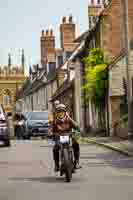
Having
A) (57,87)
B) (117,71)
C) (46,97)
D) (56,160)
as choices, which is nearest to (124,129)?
(117,71)

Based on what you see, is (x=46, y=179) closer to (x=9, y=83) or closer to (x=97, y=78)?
(x=97, y=78)

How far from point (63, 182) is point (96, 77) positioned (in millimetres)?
26889

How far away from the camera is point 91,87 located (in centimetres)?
4219

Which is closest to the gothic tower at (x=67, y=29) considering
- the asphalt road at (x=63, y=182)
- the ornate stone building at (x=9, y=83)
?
the asphalt road at (x=63, y=182)

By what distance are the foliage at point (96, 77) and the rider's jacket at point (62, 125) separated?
25763mm

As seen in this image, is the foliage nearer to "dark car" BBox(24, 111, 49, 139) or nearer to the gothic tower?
"dark car" BBox(24, 111, 49, 139)

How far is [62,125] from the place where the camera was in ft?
51.8

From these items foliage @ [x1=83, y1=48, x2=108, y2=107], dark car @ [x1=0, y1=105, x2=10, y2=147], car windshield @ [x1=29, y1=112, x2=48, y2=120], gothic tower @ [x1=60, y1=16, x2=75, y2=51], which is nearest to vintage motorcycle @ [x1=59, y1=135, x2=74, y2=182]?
dark car @ [x1=0, y1=105, x2=10, y2=147]

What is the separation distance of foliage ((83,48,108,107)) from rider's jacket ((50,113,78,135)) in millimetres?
25763

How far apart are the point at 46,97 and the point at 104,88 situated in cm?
4244

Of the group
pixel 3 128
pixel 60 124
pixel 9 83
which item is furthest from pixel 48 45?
pixel 60 124

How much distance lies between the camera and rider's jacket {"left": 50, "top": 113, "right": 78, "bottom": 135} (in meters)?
15.7

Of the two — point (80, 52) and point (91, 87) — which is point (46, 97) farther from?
point (91, 87)

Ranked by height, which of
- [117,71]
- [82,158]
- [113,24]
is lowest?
[82,158]
